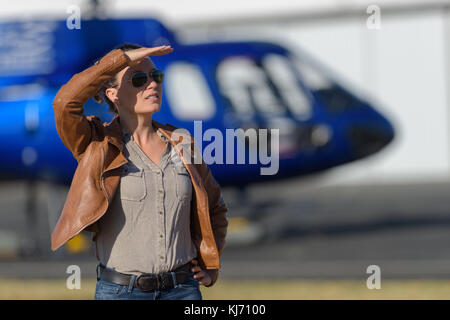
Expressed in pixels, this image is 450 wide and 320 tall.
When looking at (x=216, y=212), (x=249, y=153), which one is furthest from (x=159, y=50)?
(x=249, y=153)

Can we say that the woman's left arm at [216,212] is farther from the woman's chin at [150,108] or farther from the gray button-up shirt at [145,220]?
the woman's chin at [150,108]

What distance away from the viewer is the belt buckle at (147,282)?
2980 millimetres

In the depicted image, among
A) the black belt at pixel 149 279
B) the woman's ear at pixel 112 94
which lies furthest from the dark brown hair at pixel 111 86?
the black belt at pixel 149 279

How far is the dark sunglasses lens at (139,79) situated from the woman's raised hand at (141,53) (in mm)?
107

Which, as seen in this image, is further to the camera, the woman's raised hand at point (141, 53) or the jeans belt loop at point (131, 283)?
the jeans belt loop at point (131, 283)

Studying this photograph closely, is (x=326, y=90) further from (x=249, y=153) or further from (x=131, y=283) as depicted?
(x=131, y=283)

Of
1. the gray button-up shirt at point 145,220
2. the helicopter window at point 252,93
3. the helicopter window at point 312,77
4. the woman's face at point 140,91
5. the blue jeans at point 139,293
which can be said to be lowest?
the blue jeans at point 139,293

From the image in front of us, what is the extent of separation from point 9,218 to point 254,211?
311 inches

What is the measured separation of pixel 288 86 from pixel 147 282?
8500mm

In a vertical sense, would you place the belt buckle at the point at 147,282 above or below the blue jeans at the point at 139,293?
above

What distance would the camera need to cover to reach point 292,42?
27.2 metres

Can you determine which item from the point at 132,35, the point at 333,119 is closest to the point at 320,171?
the point at 333,119

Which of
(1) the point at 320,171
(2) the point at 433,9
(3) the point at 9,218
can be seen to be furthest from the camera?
(2) the point at 433,9
